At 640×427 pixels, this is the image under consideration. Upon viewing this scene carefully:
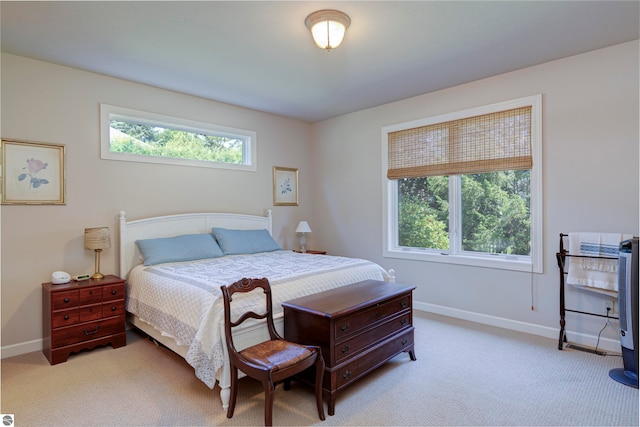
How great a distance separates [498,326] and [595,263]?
1.20m

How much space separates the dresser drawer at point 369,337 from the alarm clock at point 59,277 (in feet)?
8.72

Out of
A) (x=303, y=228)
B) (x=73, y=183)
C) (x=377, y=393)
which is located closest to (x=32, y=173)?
(x=73, y=183)

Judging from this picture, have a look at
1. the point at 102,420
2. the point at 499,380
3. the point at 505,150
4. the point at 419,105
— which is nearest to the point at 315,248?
the point at 419,105

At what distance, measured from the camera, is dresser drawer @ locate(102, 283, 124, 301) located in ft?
10.7

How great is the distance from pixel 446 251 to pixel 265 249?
2271mm

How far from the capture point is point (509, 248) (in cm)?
386

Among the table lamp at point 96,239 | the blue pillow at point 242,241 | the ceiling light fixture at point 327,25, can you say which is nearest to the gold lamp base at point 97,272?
the table lamp at point 96,239

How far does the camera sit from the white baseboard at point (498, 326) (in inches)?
124

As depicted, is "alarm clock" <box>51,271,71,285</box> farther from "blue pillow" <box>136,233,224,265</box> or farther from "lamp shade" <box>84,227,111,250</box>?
"blue pillow" <box>136,233,224,265</box>

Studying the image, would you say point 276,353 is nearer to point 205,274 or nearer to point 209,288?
point 209,288

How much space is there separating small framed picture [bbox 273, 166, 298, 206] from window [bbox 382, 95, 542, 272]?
1493 mm

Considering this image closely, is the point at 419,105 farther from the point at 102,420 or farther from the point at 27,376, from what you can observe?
the point at 27,376

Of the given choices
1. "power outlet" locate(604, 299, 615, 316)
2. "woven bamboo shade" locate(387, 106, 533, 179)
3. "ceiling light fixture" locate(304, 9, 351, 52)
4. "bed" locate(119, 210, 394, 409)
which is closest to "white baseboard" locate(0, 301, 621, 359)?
"power outlet" locate(604, 299, 615, 316)

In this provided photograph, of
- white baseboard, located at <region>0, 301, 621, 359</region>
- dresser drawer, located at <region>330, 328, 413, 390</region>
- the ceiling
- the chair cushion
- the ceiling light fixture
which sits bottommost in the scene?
white baseboard, located at <region>0, 301, 621, 359</region>
